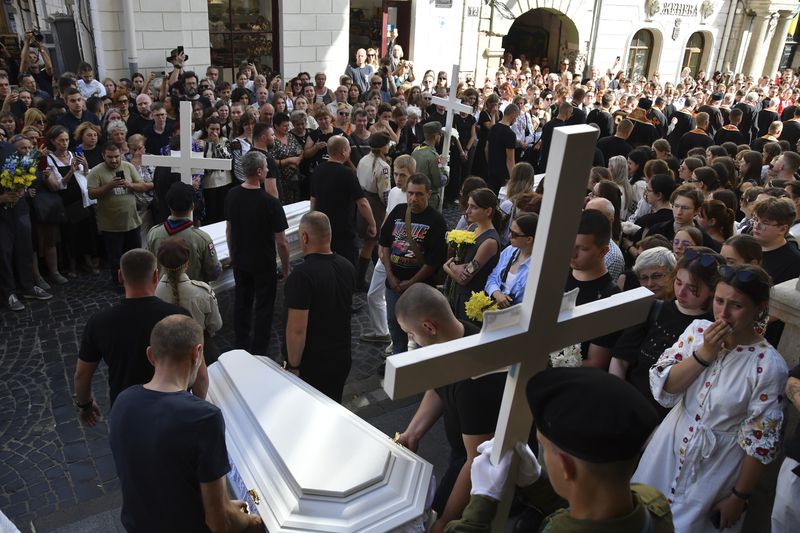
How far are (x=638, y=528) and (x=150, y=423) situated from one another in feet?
5.35

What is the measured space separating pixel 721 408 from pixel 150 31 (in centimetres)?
1150

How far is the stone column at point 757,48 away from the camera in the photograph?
68.7ft

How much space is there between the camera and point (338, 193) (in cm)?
556

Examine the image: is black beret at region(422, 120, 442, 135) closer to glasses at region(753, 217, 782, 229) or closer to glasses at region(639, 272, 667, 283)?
glasses at region(753, 217, 782, 229)

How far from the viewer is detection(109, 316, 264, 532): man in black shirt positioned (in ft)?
7.40

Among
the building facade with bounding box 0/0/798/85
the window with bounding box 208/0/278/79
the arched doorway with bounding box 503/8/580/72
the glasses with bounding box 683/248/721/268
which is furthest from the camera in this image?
the arched doorway with bounding box 503/8/580/72

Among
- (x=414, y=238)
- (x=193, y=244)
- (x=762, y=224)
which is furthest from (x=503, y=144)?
(x=193, y=244)

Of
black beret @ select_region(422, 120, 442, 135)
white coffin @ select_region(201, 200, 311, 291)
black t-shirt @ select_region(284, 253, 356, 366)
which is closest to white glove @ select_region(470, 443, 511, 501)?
black t-shirt @ select_region(284, 253, 356, 366)

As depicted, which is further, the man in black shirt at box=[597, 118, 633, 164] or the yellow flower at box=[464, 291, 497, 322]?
the man in black shirt at box=[597, 118, 633, 164]

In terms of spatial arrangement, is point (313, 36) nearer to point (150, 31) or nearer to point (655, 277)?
point (150, 31)

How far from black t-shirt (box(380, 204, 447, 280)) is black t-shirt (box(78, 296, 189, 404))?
1.94 m

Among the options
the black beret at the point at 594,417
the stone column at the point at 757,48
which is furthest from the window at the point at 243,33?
the stone column at the point at 757,48

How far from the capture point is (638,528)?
1518mm

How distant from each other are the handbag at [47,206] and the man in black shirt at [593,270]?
4963mm
